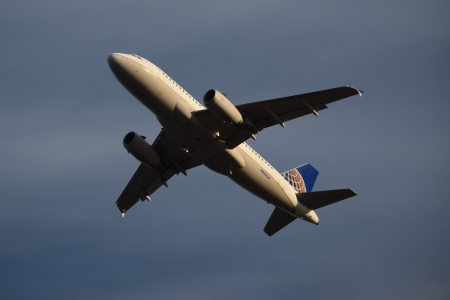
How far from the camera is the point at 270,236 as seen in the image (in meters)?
55.1

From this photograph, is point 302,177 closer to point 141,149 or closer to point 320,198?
point 320,198

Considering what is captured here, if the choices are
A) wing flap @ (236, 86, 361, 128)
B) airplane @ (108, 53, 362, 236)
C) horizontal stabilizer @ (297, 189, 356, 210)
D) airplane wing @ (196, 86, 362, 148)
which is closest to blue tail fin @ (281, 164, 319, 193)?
airplane @ (108, 53, 362, 236)

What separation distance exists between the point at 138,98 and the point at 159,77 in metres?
1.93

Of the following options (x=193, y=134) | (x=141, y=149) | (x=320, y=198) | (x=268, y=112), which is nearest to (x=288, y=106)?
(x=268, y=112)

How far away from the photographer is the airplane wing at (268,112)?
44406 millimetres

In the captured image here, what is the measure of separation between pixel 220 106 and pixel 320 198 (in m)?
12.2

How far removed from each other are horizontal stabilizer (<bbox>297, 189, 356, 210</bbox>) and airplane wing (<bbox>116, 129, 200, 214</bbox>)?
840 cm

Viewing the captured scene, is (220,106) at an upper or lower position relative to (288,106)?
upper

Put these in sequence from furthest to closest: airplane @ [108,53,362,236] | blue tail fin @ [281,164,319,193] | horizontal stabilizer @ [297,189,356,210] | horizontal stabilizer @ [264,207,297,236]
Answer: horizontal stabilizer @ [264,207,297,236] < blue tail fin @ [281,164,319,193] < horizontal stabilizer @ [297,189,356,210] < airplane @ [108,53,362,236]

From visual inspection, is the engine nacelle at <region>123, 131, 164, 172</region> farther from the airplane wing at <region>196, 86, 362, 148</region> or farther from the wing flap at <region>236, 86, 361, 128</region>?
the wing flap at <region>236, 86, 361, 128</region>

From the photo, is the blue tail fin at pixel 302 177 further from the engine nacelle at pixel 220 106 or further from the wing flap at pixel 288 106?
the engine nacelle at pixel 220 106

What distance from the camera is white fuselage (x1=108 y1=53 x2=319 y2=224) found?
147ft

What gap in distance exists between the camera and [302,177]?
187ft

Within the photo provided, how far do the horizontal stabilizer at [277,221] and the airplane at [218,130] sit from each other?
6.08 feet
